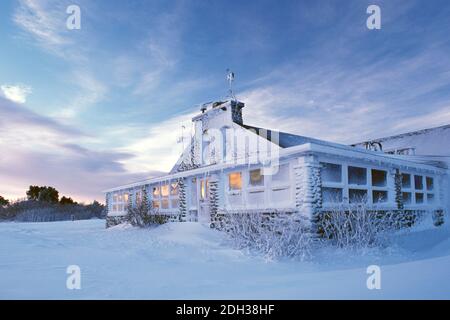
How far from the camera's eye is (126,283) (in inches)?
256

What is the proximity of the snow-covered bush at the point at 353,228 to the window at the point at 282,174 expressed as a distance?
1715 millimetres

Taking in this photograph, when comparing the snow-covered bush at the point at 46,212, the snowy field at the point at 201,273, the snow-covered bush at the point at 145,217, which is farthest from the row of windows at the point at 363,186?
the snow-covered bush at the point at 46,212

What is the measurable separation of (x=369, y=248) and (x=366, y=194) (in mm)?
3192

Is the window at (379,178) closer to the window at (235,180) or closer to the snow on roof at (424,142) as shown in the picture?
the window at (235,180)

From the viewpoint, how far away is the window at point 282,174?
12461 mm

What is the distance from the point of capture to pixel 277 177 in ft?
41.9

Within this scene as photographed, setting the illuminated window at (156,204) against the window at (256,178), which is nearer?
the window at (256,178)

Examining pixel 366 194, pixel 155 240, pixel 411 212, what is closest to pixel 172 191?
pixel 155 240

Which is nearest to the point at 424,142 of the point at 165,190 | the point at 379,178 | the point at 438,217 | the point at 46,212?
the point at 438,217

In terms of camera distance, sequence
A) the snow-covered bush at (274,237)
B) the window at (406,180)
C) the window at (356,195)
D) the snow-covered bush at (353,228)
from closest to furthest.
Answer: the snow-covered bush at (274,237), the snow-covered bush at (353,228), the window at (356,195), the window at (406,180)

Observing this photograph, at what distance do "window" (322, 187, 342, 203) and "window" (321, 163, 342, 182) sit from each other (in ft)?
1.13

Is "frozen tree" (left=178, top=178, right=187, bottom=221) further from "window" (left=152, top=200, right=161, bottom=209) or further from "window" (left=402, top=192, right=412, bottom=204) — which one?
"window" (left=402, top=192, right=412, bottom=204)

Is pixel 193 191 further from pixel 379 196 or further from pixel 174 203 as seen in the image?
pixel 379 196
